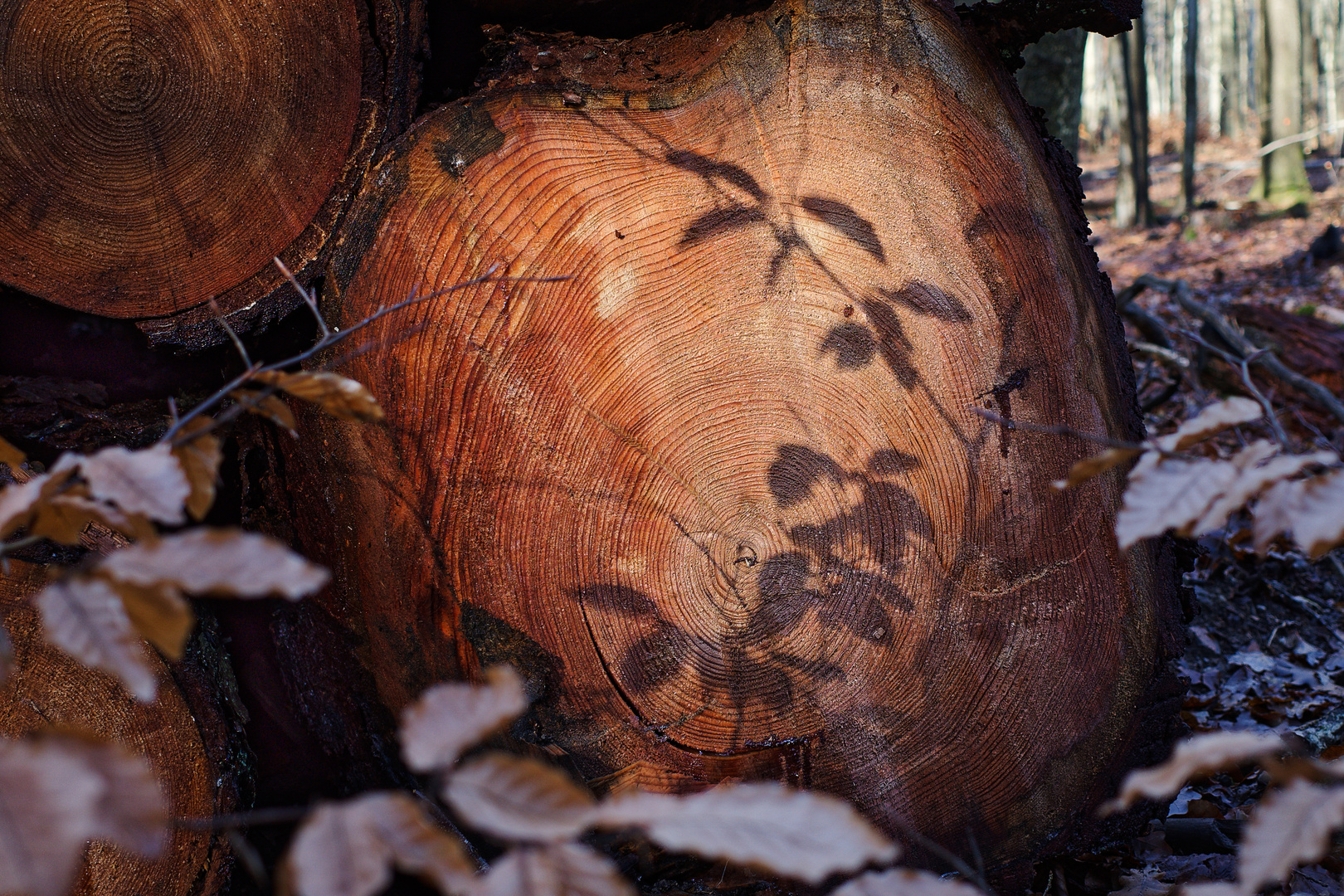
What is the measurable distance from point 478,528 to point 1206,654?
248 cm

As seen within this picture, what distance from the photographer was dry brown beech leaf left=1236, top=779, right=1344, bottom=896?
75cm

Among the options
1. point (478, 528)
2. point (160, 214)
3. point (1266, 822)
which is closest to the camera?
point (1266, 822)

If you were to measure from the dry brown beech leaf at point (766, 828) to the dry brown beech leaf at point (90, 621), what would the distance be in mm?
423

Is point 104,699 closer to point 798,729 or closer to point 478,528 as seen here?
point 478,528

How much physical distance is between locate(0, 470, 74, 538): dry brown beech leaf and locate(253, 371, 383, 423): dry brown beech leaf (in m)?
0.24

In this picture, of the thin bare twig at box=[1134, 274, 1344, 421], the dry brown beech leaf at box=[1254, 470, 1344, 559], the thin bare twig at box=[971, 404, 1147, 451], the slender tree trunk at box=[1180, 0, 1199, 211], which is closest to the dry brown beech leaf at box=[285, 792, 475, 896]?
the thin bare twig at box=[971, 404, 1147, 451]

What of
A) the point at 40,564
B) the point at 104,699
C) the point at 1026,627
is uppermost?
the point at 40,564

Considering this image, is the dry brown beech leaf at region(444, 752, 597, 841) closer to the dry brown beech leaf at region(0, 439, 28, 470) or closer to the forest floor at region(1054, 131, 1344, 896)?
the dry brown beech leaf at region(0, 439, 28, 470)

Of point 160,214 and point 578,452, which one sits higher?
point 160,214

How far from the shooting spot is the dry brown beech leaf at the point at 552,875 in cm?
65

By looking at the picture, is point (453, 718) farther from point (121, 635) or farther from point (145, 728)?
point (145, 728)

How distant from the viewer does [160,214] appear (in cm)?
140

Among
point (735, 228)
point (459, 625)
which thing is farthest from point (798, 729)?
point (735, 228)

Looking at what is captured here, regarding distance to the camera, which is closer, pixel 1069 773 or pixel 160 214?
pixel 160 214
